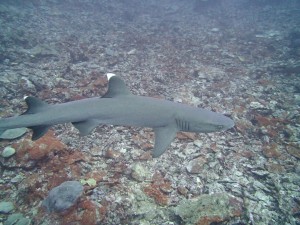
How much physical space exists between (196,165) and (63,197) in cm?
265

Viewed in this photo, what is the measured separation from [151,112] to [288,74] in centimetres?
729

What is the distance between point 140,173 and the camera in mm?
5281

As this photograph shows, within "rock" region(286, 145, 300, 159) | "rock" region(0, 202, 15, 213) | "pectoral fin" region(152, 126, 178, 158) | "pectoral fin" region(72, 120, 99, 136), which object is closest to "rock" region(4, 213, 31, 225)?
"rock" region(0, 202, 15, 213)

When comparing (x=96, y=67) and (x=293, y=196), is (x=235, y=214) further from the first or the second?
(x=96, y=67)

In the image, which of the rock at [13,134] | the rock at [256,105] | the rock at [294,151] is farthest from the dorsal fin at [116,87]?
the rock at [256,105]

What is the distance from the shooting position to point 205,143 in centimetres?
621

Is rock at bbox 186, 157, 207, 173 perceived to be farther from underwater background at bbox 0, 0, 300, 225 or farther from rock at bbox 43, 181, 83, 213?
rock at bbox 43, 181, 83, 213

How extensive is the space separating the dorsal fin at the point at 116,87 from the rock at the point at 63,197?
1.67m

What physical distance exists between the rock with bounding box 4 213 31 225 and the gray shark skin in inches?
49.7

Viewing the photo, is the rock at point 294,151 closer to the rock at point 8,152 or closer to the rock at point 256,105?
the rock at point 256,105

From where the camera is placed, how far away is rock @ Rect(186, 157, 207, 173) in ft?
17.8

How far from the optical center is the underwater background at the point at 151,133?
4559 millimetres

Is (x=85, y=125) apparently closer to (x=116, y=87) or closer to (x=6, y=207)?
(x=116, y=87)

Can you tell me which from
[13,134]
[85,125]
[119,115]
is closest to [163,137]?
[119,115]
